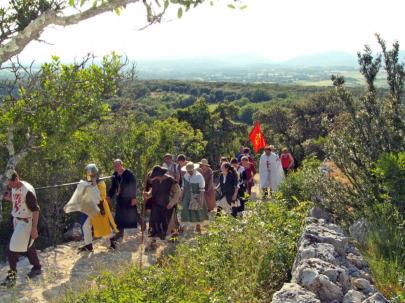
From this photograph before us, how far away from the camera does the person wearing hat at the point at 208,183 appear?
10.4 metres

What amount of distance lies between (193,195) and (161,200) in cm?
85

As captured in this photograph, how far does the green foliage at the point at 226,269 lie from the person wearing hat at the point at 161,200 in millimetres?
1908

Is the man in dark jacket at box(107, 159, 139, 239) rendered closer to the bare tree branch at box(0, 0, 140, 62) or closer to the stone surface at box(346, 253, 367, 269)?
the stone surface at box(346, 253, 367, 269)

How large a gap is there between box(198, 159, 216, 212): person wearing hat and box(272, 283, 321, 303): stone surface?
607 cm

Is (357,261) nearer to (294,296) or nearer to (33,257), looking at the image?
(294,296)

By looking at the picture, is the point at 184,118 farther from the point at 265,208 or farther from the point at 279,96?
the point at 279,96

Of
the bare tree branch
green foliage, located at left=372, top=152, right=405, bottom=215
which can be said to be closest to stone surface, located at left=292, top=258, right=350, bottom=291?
green foliage, located at left=372, top=152, right=405, bottom=215

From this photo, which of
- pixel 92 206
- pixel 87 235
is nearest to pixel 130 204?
pixel 92 206

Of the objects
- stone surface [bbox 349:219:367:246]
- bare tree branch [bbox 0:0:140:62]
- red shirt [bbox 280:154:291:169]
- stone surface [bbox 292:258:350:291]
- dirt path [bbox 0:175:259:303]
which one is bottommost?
dirt path [bbox 0:175:259:303]

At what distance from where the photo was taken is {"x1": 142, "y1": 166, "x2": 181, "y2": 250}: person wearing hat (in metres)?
8.86

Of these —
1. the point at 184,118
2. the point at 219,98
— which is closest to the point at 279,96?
the point at 219,98

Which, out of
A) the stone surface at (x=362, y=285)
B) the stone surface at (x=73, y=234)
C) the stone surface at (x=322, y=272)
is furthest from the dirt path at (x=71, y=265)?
the stone surface at (x=362, y=285)

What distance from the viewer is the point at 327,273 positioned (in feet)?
16.0

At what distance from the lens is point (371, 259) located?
5938mm
